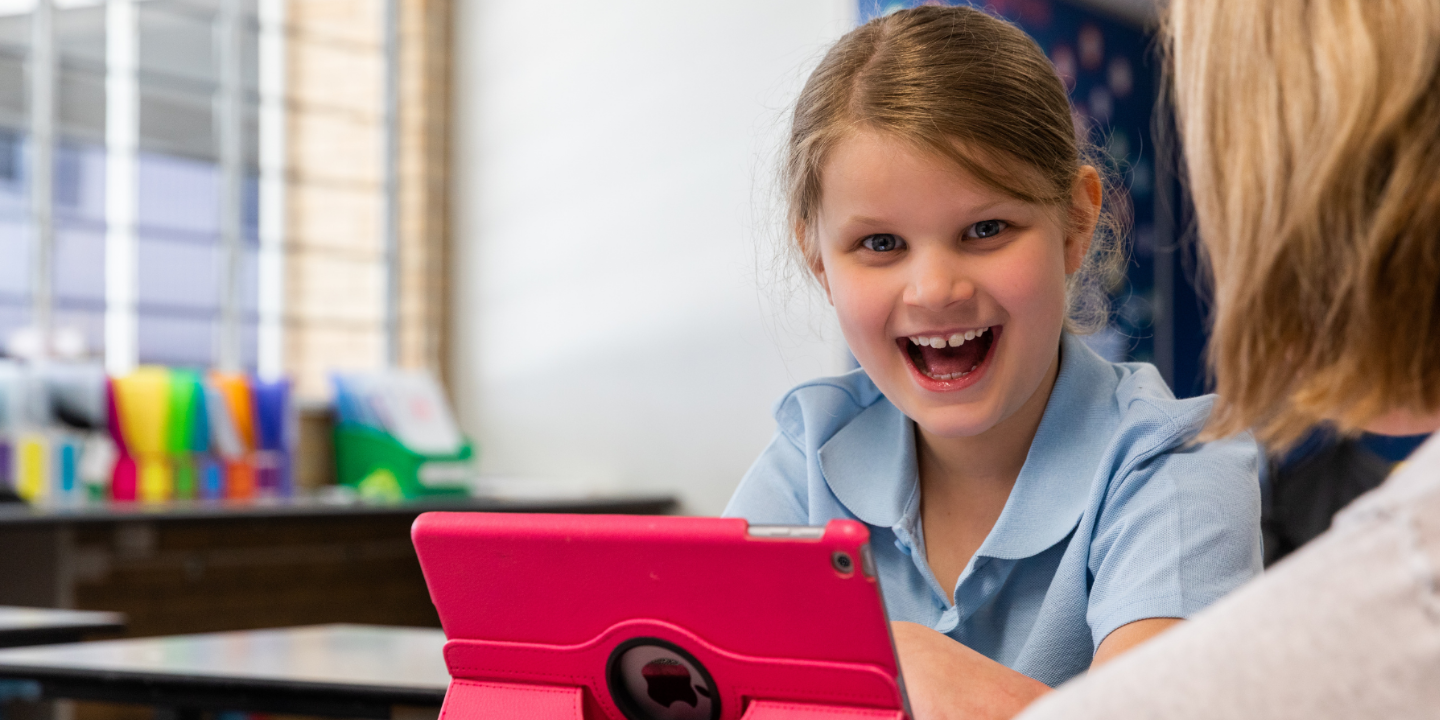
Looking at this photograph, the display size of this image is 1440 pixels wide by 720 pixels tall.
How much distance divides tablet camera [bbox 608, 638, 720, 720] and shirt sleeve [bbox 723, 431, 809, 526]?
1.15 ft

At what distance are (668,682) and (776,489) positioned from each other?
39 centimetres

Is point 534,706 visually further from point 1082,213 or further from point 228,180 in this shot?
point 228,180

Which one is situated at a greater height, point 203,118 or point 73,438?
point 203,118

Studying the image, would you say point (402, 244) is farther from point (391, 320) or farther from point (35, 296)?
point (35, 296)

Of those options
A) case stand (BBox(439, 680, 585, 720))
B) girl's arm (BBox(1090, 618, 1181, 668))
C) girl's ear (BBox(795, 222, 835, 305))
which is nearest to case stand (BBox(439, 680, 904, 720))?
case stand (BBox(439, 680, 585, 720))

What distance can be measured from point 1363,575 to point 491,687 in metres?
0.49

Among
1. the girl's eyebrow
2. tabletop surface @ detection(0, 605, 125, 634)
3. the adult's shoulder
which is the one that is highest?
the girl's eyebrow

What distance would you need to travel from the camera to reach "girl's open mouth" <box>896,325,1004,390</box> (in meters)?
0.98

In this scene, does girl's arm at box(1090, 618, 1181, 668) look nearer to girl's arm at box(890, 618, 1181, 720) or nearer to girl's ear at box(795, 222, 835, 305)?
girl's arm at box(890, 618, 1181, 720)

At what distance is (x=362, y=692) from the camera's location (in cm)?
118

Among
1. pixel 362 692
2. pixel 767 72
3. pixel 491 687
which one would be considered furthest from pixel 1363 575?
pixel 767 72

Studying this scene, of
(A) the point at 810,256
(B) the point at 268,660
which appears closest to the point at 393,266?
(B) the point at 268,660

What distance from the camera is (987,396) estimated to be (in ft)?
3.22

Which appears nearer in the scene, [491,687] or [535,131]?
[491,687]
